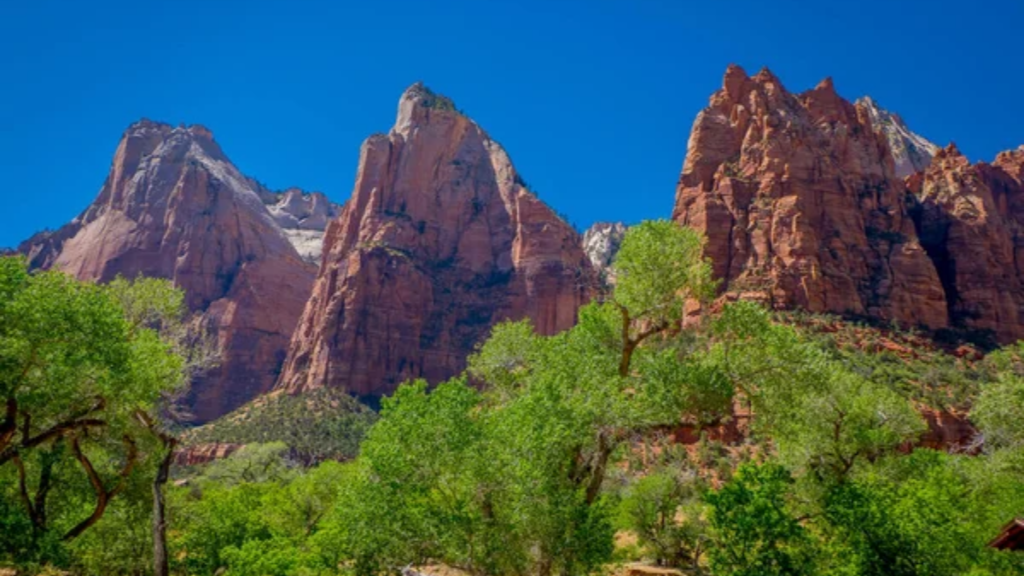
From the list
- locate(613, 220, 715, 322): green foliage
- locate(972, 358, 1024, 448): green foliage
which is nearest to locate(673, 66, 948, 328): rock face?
locate(972, 358, 1024, 448): green foliage

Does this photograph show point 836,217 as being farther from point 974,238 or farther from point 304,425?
point 304,425

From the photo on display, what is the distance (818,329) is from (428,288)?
89.6 metres

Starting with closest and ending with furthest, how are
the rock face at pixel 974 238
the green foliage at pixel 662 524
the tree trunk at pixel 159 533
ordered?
the tree trunk at pixel 159 533
the green foliage at pixel 662 524
the rock face at pixel 974 238

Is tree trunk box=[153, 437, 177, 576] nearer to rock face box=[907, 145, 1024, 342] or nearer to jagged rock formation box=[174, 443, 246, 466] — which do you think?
jagged rock formation box=[174, 443, 246, 466]

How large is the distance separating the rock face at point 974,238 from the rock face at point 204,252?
453 ft

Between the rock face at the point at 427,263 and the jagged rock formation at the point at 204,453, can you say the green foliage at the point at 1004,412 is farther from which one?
the rock face at the point at 427,263

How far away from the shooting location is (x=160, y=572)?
1955cm

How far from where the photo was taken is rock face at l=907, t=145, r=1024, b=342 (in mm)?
98250

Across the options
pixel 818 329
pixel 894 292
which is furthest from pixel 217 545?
pixel 894 292

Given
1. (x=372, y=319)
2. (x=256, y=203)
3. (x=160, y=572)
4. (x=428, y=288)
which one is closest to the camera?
(x=160, y=572)

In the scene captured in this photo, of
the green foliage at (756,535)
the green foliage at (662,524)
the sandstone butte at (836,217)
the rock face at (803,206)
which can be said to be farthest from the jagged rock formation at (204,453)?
the green foliage at (756,535)

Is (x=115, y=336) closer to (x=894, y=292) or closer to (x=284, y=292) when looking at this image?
(x=894, y=292)

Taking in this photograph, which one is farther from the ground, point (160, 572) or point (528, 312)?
point (528, 312)

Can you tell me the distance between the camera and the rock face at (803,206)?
307 feet
